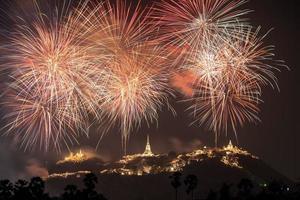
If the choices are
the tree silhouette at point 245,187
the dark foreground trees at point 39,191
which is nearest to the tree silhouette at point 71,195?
the dark foreground trees at point 39,191

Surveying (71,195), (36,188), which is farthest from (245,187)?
(36,188)

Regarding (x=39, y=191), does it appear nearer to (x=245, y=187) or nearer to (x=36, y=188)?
(x=36, y=188)

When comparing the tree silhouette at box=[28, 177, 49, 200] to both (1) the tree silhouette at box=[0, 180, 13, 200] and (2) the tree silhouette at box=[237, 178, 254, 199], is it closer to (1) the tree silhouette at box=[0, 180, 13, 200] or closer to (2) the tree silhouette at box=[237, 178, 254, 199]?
(1) the tree silhouette at box=[0, 180, 13, 200]

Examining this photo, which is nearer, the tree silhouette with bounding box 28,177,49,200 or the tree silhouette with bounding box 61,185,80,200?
the tree silhouette with bounding box 61,185,80,200

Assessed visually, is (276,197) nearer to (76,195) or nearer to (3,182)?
(76,195)

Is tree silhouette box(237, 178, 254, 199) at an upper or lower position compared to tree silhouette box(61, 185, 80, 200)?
upper

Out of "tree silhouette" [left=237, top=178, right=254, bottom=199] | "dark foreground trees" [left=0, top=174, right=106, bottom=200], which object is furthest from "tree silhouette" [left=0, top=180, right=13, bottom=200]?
"tree silhouette" [left=237, top=178, right=254, bottom=199]

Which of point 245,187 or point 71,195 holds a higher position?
point 245,187

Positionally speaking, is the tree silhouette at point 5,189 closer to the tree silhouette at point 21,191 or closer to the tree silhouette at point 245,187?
the tree silhouette at point 21,191

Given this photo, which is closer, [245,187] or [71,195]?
[71,195]

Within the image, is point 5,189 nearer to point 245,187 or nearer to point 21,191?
point 21,191
